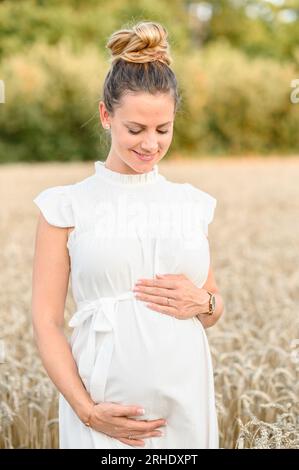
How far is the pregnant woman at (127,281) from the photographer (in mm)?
2240

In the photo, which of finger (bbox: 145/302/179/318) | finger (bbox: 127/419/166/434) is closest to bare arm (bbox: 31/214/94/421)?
finger (bbox: 127/419/166/434)

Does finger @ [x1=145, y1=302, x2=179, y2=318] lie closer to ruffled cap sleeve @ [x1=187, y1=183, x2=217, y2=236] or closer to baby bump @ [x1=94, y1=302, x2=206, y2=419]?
baby bump @ [x1=94, y1=302, x2=206, y2=419]

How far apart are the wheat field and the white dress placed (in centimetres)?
32

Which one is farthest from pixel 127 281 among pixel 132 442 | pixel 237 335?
pixel 237 335

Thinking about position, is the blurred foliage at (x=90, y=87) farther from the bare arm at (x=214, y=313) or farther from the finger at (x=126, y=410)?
the finger at (x=126, y=410)

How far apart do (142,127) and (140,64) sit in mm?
184

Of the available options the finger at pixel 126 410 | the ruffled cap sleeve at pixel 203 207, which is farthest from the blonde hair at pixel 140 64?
the finger at pixel 126 410

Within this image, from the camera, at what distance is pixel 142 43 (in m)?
2.27

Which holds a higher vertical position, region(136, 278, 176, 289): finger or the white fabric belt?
region(136, 278, 176, 289): finger

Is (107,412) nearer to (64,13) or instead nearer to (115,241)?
(115,241)

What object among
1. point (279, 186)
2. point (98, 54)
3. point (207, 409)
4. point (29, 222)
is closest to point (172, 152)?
point (98, 54)

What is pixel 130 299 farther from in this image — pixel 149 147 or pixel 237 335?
pixel 237 335

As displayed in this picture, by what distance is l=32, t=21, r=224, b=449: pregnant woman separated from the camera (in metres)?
2.24

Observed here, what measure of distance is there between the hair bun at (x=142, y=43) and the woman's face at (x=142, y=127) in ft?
0.40
